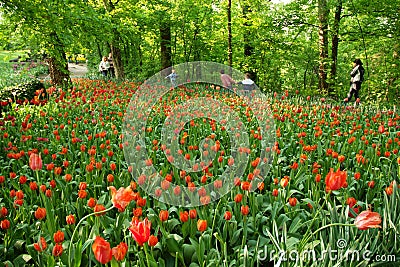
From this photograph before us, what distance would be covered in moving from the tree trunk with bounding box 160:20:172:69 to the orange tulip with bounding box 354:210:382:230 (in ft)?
41.4

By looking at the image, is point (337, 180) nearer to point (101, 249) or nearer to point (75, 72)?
point (101, 249)

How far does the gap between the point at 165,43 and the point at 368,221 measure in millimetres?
13804

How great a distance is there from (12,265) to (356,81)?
10.0m

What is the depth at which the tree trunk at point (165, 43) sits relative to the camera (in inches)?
539

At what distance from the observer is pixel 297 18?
12969 millimetres

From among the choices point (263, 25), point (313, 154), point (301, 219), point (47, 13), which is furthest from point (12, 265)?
point (263, 25)

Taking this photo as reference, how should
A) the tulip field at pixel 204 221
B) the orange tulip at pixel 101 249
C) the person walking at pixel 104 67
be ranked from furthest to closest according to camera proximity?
the person walking at pixel 104 67, the tulip field at pixel 204 221, the orange tulip at pixel 101 249

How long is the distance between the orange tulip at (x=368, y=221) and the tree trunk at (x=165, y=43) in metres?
12.6

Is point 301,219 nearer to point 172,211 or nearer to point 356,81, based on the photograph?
point 172,211

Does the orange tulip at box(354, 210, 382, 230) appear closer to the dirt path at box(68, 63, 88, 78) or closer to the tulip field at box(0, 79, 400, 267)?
the tulip field at box(0, 79, 400, 267)

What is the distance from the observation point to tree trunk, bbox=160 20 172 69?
13688 millimetres

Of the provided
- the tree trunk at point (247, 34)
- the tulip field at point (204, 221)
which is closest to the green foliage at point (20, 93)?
the tulip field at point (204, 221)

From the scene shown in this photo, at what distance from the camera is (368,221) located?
1457 mm

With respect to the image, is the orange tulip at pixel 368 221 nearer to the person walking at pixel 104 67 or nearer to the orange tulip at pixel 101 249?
the orange tulip at pixel 101 249
